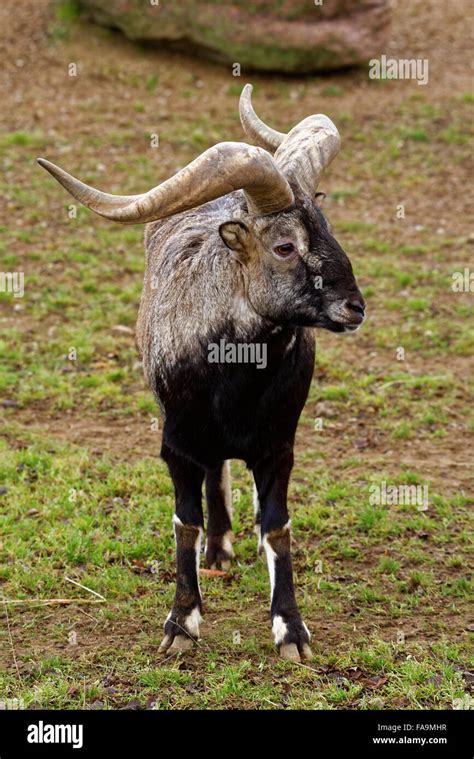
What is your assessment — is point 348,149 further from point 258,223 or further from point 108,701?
point 108,701

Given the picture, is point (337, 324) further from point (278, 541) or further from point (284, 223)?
point (278, 541)

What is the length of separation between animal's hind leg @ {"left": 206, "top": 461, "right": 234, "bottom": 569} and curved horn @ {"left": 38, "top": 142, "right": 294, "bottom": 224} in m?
2.55

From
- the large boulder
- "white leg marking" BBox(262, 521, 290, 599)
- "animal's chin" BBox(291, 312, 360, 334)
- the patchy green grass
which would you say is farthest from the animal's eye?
the large boulder

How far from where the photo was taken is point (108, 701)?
6.32 meters

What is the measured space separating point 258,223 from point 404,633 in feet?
9.04

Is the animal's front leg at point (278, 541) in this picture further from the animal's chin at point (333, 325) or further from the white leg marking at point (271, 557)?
the animal's chin at point (333, 325)

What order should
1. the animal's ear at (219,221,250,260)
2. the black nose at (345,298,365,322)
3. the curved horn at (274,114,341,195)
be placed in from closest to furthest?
the black nose at (345,298,365,322) < the animal's ear at (219,221,250,260) < the curved horn at (274,114,341,195)

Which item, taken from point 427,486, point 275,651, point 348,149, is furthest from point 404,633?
point 348,149

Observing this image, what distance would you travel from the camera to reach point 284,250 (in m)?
6.30

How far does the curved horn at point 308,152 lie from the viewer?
6508mm

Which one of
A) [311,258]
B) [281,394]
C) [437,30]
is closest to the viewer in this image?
[311,258]

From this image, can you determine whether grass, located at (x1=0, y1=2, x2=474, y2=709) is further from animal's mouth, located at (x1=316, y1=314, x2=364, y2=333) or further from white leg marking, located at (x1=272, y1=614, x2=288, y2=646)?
animal's mouth, located at (x1=316, y1=314, x2=364, y2=333)

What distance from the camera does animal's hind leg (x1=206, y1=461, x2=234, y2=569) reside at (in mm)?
7926

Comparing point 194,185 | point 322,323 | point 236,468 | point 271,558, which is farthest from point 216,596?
point 194,185
